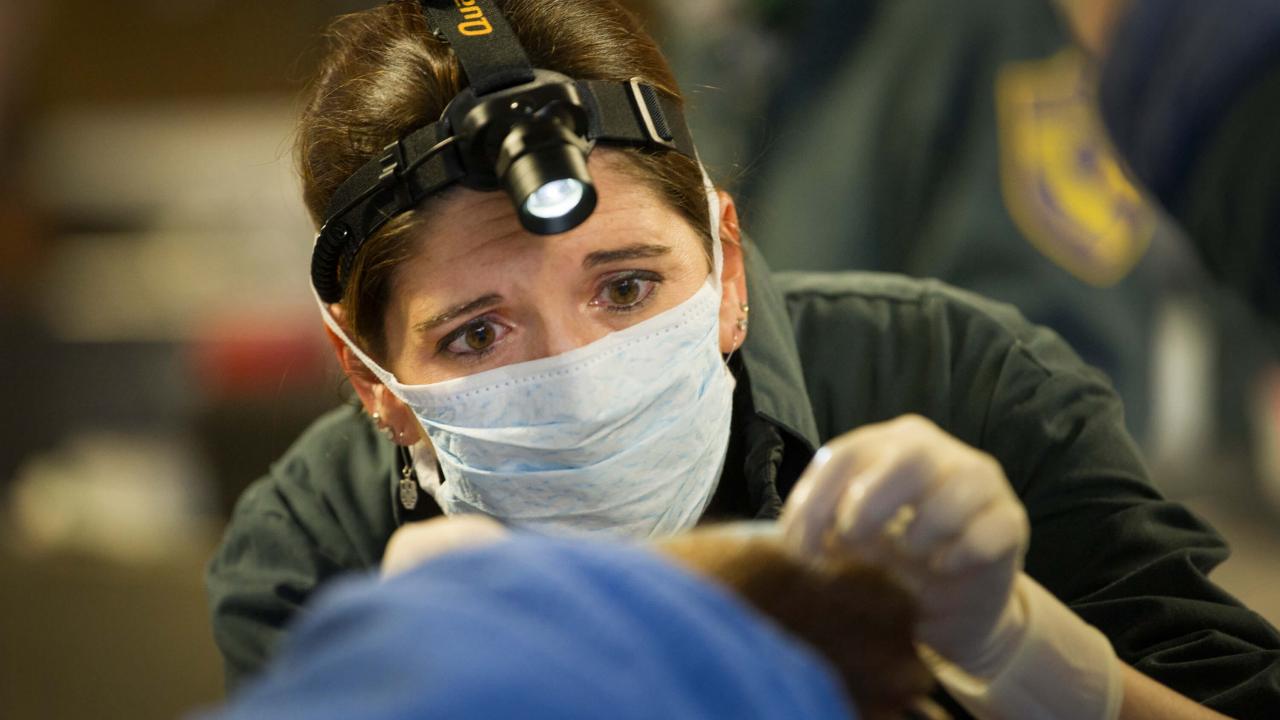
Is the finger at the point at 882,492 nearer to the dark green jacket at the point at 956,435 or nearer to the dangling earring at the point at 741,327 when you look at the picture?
the dark green jacket at the point at 956,435

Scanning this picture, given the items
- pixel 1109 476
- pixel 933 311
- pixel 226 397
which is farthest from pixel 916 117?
pixel 226 397

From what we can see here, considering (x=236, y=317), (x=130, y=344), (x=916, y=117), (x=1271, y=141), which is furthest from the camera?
(x=130, y=344)

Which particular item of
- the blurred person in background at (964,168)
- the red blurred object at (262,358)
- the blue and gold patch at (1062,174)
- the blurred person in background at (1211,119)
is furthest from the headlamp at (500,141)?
the red blurred object at (262,358)

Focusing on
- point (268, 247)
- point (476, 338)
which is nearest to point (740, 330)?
point (476, 338)

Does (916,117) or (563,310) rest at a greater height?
(563,310)

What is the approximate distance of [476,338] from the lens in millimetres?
1350

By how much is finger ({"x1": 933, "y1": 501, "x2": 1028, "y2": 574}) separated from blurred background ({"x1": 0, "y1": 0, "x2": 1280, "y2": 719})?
0.27 meters

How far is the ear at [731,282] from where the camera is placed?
4.80ft

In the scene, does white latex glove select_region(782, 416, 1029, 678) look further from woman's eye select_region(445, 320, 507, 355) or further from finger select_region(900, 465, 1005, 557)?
woman's eye select_region(445, 320, 507, 355)

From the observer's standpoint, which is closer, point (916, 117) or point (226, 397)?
point (916, 117)

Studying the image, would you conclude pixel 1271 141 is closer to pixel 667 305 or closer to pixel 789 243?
pixel 667 305

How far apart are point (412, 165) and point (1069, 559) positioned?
2.39 ft

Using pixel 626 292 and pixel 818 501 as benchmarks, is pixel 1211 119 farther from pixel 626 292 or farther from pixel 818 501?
pixel 626 292

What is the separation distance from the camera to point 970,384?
1.51 meters
